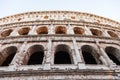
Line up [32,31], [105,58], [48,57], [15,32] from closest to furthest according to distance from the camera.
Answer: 1. [48,57]
2. [105,58]
3. [32,31]
4. [15,32]

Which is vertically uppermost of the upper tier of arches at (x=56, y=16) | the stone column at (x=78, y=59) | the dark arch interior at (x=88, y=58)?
the upper tier of arches at (x=56, y=16)

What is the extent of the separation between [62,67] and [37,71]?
1234 millimetres

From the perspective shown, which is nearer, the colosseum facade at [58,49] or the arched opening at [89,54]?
the colosseum facade at [58,49]

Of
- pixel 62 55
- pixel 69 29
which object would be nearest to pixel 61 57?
pixel 62 55

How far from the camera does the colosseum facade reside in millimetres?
8195

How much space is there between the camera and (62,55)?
11.5 meters

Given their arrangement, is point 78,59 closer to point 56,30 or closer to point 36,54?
point 36,54

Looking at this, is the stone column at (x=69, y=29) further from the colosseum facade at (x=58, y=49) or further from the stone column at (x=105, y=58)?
the stone column at (x=105, y=58)

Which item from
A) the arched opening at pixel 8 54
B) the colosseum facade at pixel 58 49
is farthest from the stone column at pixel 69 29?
the arched opening at pixel 8 54

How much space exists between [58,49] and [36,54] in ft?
4.62

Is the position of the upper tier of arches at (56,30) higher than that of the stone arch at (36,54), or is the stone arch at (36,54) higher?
the upper tier of arches at (56,30)

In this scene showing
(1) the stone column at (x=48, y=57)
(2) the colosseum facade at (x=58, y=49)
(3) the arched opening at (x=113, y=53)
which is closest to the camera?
(2) the colosseum facade at (x=58, y=49)

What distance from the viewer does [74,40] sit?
37.8 ft

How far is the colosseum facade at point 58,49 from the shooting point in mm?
8195
